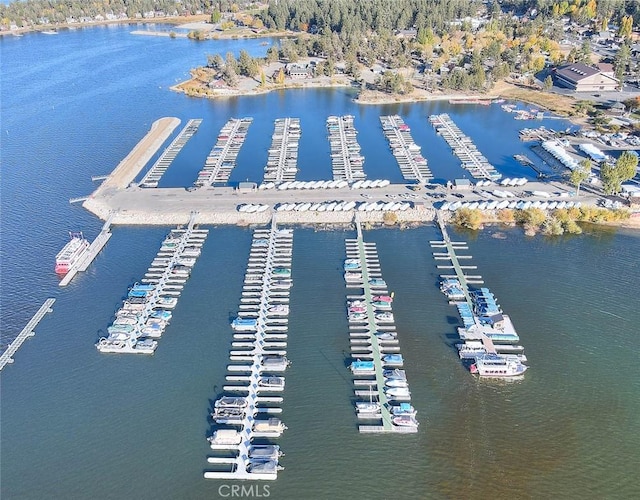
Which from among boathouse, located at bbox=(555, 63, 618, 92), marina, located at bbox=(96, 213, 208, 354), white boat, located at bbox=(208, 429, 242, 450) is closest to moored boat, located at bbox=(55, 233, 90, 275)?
marina, located at bbox=(96, 213, 208, 354)

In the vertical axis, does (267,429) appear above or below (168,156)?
below

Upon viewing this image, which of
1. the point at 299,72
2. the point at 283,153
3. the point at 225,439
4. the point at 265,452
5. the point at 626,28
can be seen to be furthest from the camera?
the point at 626,28

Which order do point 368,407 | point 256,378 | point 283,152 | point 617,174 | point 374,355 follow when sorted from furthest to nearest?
1. point 283,152
2. point 617,174
3. point 374,355
4. point 256,378
5. point 368,407

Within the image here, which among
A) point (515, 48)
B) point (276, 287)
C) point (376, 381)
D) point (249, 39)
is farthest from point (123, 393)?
point (249, 39)

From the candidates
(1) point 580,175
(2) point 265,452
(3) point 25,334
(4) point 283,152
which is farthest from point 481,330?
(4) point 283,152

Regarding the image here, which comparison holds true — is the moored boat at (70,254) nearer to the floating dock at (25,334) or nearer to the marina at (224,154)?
the floating dock at (25,334)

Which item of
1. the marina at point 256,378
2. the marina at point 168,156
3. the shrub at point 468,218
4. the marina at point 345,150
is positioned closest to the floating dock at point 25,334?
the marina at point 256,378

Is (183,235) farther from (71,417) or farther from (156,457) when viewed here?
(156,457)

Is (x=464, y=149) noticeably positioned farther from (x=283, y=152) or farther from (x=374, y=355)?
(x=374, y=355)
